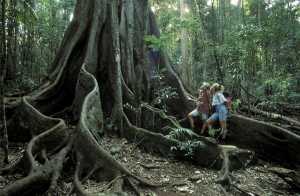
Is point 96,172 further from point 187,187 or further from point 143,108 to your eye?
point 143,108

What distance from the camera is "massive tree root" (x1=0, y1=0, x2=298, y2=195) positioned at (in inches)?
207

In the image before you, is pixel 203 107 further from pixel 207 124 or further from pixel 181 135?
pixel 181 135

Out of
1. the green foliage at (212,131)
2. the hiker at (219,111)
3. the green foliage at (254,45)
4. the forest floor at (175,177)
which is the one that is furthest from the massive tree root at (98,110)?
the green foliage at (254,45)

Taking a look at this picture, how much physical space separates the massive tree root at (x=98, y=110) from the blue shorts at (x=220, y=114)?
999 mm

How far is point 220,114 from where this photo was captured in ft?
25.2

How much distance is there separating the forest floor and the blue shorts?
4.11ft

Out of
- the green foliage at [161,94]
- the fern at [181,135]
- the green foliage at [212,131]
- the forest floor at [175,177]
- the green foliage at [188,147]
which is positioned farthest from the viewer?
the green foliage at [161,94]

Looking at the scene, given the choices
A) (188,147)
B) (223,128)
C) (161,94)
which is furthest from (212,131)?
(161,94)

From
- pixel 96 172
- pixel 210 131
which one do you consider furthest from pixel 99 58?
pixel 96 172

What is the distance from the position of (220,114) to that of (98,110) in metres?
2.71

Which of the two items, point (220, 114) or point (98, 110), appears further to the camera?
point (220, 114)

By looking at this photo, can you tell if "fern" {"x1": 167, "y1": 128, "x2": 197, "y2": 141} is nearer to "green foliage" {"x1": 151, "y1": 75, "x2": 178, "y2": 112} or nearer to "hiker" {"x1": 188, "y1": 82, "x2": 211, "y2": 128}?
"hiker" {"x1": 188, "y1": 82, "x2": 211, "y2": 128}

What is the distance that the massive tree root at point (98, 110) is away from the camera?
527 cm

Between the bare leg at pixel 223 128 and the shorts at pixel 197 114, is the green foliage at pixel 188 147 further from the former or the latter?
the shorts at pixel 197 114
